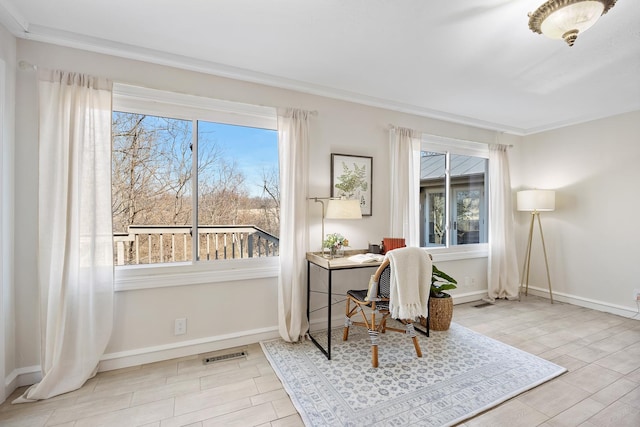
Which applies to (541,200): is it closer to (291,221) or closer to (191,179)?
(291,221)

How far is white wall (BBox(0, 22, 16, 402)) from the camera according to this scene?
1902mm

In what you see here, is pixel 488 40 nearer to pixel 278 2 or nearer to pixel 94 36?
pixel 278 2

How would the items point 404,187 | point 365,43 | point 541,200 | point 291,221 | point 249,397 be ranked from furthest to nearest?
point 541,200 → point 404,187 → point 291,221 → point 365,43 → point 249,397

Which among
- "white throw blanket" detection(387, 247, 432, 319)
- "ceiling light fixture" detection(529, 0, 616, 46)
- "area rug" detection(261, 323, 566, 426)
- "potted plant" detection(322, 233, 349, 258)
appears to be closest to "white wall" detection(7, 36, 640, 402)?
"potted plant" detection(322, 233, 349, 258)

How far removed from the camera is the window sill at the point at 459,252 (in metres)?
3.89

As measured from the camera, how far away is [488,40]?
2131mm

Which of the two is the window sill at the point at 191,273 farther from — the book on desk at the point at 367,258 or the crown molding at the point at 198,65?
the crown molding at the point at 198,65

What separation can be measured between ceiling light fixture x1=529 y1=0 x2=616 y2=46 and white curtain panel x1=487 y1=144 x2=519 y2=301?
2.84 metres

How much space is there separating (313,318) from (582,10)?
297 centimetres

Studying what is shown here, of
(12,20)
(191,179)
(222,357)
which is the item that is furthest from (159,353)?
(12,20)

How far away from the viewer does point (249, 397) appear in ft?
6.59

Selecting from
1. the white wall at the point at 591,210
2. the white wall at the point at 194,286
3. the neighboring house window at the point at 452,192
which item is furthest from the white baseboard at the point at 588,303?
the white wall at the point at 194,286

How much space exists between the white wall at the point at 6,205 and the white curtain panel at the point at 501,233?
4996mm

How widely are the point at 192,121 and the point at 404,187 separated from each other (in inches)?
91.6
